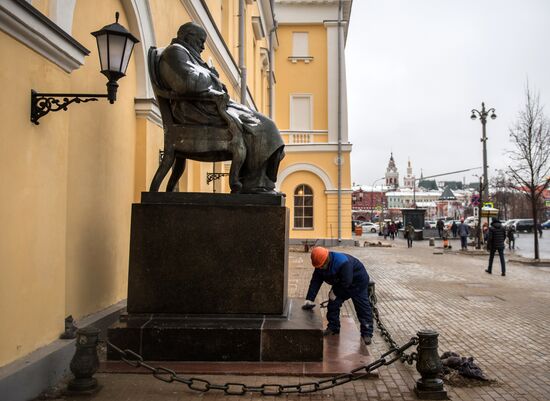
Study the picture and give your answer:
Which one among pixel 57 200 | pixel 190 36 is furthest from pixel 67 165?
pixel 190 36

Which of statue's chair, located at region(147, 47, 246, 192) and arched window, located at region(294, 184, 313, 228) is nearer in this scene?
statue's chair, located at region(147, 47, 246, 192)

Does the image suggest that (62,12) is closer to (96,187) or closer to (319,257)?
(96,187)

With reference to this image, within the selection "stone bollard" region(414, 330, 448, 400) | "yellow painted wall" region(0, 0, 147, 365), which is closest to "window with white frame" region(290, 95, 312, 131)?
"yellow painted wall" region(0, 0, 147, 365)

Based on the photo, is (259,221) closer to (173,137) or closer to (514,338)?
(173,137)

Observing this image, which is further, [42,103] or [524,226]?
[524,226]

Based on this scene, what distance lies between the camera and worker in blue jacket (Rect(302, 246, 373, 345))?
6.00 meters

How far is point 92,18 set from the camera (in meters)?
6.53

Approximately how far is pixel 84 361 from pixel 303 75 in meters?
26.9

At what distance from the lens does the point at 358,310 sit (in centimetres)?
619

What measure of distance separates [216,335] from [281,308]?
2.37 ft

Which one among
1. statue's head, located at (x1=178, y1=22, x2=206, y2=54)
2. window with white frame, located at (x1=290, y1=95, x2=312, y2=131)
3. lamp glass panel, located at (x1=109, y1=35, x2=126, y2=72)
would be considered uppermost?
window with white frame, located at (x1=290, y1=95, x2=312, y2=131)

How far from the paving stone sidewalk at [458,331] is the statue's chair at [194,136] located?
2.22 meters

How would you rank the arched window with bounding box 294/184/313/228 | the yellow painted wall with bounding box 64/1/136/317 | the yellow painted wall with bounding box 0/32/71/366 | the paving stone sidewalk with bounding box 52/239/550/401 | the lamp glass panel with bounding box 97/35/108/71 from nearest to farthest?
the yellow painted wall with bounding box 0/32/71/366, the paving stone sidewalk with bounding box 52/239/550/401, the lamp glass panel with bounding box 97/35/108/71, the yellow painted wall with bounding box 64/1/136/317, the arched window with bounding box 294/184/313/228

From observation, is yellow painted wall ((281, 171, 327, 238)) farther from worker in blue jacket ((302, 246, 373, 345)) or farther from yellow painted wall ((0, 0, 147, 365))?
worker in blue jacket ((302, 246, 373, 345))
